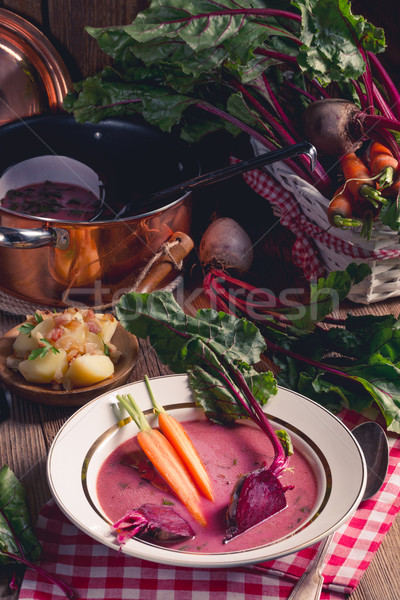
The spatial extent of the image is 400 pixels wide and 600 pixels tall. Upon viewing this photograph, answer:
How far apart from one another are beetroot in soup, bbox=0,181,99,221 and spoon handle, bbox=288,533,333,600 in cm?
91

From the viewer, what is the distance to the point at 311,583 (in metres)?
0.86

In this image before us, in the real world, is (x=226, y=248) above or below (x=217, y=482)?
above

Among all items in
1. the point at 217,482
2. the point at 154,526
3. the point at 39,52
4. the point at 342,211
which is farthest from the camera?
the point at 39,52

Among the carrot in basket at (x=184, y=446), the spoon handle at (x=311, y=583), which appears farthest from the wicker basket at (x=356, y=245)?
the spoon handle at (x=311, y=583)

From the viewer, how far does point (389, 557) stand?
0.97 metres

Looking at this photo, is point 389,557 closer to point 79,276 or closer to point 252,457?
point 252,457

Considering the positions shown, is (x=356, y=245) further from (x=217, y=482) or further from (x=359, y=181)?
(x=217, y=482)

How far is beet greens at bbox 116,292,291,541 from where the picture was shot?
109 cm

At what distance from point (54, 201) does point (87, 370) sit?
50 centimetres

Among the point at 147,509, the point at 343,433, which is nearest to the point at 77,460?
the point at 147,509

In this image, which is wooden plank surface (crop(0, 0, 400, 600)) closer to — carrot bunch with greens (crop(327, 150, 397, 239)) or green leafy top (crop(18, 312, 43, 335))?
green leafy top (crop(18, 312, 43, 335))

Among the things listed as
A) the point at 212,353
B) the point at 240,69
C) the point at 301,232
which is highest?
the point at 240,69

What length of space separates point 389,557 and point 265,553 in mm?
280

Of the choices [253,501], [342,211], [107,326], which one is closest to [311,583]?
[253,501]
